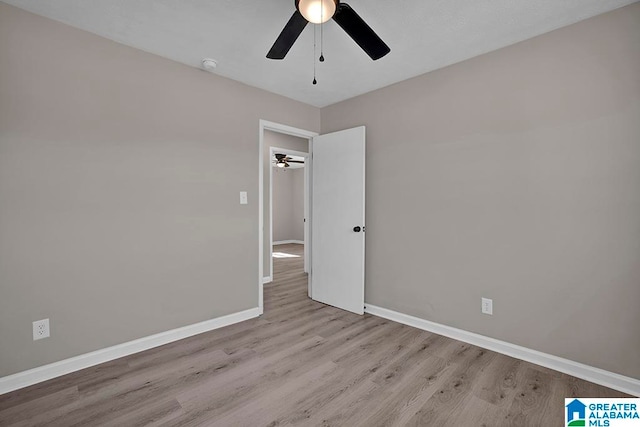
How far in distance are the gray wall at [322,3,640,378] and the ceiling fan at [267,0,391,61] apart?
50.5 inches

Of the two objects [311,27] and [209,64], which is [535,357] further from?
[209,64]

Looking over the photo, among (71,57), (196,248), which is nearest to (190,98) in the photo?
(71,57)

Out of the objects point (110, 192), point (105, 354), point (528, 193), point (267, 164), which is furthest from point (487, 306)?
point (267, 164)

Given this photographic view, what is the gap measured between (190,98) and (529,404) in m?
3.54

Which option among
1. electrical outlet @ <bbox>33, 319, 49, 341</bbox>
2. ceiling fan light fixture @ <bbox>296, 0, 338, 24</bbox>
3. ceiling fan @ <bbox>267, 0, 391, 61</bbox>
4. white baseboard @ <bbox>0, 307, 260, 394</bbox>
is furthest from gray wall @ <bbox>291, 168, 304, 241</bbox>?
ceiling fan light fixture @ <bbox>296, 0, 338, 24</bbox>

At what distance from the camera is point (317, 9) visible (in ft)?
5.17

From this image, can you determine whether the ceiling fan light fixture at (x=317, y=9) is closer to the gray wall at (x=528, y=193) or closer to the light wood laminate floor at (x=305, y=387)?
the gray wall at (x=528, y=193)

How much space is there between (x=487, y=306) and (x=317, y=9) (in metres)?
2.60

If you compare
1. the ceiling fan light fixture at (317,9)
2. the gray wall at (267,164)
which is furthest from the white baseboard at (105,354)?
the ceiling fan light fixture at (317,9)

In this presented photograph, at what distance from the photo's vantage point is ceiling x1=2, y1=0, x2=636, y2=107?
6.39ft

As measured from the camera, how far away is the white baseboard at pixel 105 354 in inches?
78.0

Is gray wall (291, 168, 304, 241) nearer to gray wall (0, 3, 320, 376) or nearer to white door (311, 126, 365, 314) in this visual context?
white door (311, 126, 365, 314)

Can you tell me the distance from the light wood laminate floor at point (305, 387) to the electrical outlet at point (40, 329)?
0.33 meters

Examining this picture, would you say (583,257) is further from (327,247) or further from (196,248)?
(196,248)
